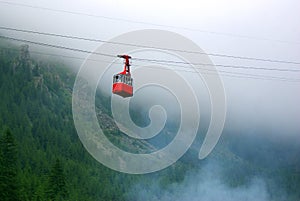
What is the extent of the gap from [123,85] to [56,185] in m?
46.5

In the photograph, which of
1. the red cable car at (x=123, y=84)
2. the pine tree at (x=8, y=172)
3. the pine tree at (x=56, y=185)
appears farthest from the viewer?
the pine tree at (x=56, y=185)

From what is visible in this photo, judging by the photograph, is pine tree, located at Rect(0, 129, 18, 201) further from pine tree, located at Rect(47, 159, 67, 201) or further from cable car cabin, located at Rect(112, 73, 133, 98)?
cable car cabin, located at Rect(112, 73, 133, 98)

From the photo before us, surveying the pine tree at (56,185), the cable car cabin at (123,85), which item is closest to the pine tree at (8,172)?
the pine tree at (56,185)

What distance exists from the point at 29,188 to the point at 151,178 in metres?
102

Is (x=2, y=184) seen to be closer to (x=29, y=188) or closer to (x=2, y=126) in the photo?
(x=29, y=188)

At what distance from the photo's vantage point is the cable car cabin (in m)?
37.0

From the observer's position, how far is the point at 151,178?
7608 inches

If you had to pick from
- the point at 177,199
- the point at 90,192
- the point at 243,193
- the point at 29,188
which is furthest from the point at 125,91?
the point at 243,193

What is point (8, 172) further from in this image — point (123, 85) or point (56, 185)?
point (123, 85)

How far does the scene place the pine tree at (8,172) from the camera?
65.8 metres

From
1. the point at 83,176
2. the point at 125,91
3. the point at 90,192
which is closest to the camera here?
→ the point at 125,91

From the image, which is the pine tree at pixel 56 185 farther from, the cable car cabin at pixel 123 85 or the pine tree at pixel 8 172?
the cable car cabin at pixel 123 85

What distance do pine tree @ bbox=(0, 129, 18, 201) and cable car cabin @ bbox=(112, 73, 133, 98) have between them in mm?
33561

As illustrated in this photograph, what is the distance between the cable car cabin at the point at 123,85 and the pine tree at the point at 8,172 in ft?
110
